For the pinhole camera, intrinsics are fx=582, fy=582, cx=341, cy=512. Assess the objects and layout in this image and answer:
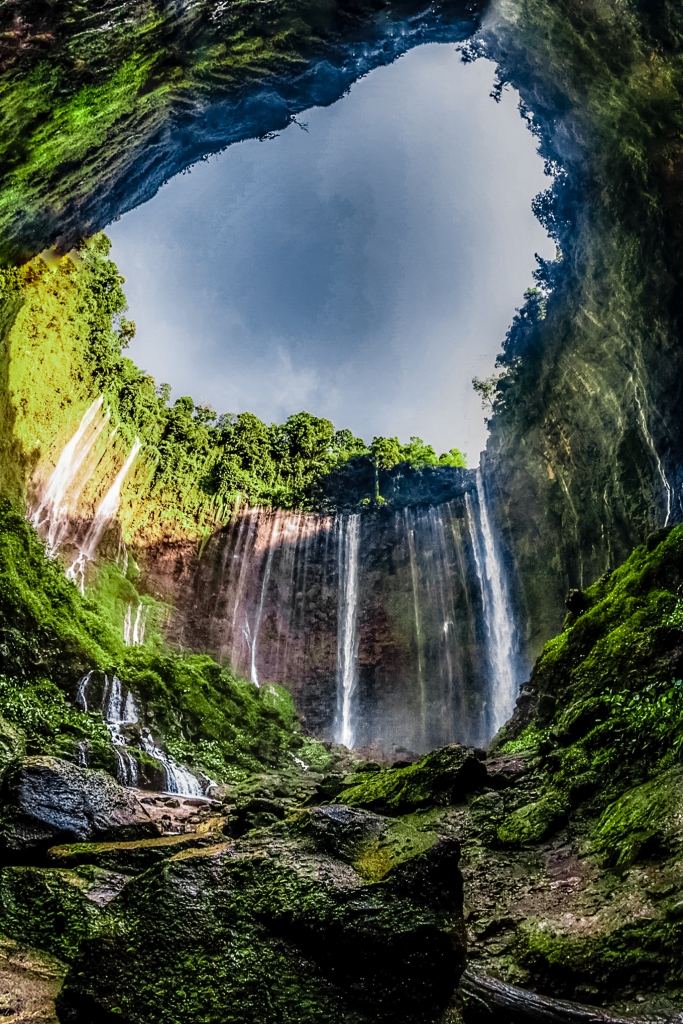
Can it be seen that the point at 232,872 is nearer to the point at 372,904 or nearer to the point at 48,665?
the point at 372,904

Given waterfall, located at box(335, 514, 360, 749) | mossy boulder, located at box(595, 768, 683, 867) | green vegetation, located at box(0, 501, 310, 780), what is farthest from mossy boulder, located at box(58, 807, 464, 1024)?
waterfall, located at box(335, 514, 360, 749)

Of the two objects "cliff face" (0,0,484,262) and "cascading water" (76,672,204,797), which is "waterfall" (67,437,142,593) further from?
"cliff face" (0,0,484,262)

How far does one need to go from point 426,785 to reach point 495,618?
11869mm

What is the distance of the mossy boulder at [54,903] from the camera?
4555mm

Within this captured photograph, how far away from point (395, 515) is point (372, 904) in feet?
58.1

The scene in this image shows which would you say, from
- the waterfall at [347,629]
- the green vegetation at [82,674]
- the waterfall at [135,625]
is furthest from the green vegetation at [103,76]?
the waterfall at [347,629]

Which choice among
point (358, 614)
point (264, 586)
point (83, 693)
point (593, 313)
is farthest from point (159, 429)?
point (593, 313)

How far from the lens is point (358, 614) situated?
20469mm

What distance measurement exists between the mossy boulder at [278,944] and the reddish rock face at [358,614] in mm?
13714

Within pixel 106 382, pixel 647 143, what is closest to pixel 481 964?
pixel 647 143

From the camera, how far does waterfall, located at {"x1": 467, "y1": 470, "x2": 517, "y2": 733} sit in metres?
17.7

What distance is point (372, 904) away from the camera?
3867 millimetres

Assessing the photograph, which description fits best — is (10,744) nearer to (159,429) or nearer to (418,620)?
(159,429)

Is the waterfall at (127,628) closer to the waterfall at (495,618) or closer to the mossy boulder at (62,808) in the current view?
the mossy boulder at (62,808)
